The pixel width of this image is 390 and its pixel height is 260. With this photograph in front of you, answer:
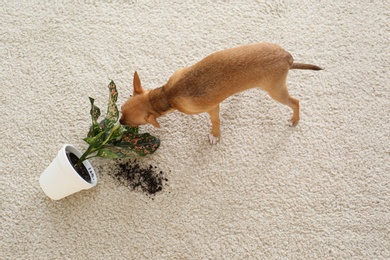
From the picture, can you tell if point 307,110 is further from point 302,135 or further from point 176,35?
point 176,35

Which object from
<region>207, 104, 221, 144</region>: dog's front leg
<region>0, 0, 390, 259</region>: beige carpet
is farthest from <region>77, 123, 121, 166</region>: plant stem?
<region>207, 104, 221, 144</region>: dog's front leg

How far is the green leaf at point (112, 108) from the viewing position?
1919mm

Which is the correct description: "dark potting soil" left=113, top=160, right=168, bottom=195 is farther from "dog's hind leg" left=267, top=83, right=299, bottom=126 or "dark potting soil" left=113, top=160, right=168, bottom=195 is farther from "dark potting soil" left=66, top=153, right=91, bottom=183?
"dog's hind leg" left=267, top=83, right=299, bottom=126

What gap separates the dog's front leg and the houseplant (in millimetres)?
291

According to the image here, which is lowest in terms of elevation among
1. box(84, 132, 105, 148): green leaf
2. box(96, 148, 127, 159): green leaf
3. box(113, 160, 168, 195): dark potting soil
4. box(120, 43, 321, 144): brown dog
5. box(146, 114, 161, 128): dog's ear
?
box(113, 160, 168, 195): dark potting soil

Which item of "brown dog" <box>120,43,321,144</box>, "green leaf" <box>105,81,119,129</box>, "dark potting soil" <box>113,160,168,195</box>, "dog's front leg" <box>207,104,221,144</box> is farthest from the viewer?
"dark potting soil" <box>113,160,168,195</box>

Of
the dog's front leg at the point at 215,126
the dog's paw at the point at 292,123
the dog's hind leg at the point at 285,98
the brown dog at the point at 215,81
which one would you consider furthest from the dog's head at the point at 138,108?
the dog's paw at the point at 292,123

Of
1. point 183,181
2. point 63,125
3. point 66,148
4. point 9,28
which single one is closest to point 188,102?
point 183,181

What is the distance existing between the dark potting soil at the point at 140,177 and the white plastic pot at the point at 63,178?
6.0 inches

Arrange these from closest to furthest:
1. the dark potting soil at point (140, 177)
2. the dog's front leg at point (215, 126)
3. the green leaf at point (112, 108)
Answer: the green leaf at point (112, 108), the dog's front leg at point (215, 126), the dark potting soil at point (140, 177)

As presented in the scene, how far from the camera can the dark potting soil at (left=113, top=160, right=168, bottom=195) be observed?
85.2 inches

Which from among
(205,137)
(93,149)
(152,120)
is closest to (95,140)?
(93,149)

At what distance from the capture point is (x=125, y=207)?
7.04 ft

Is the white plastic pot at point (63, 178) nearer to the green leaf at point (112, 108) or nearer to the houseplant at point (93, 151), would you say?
the houseplant at point (93, 151)
